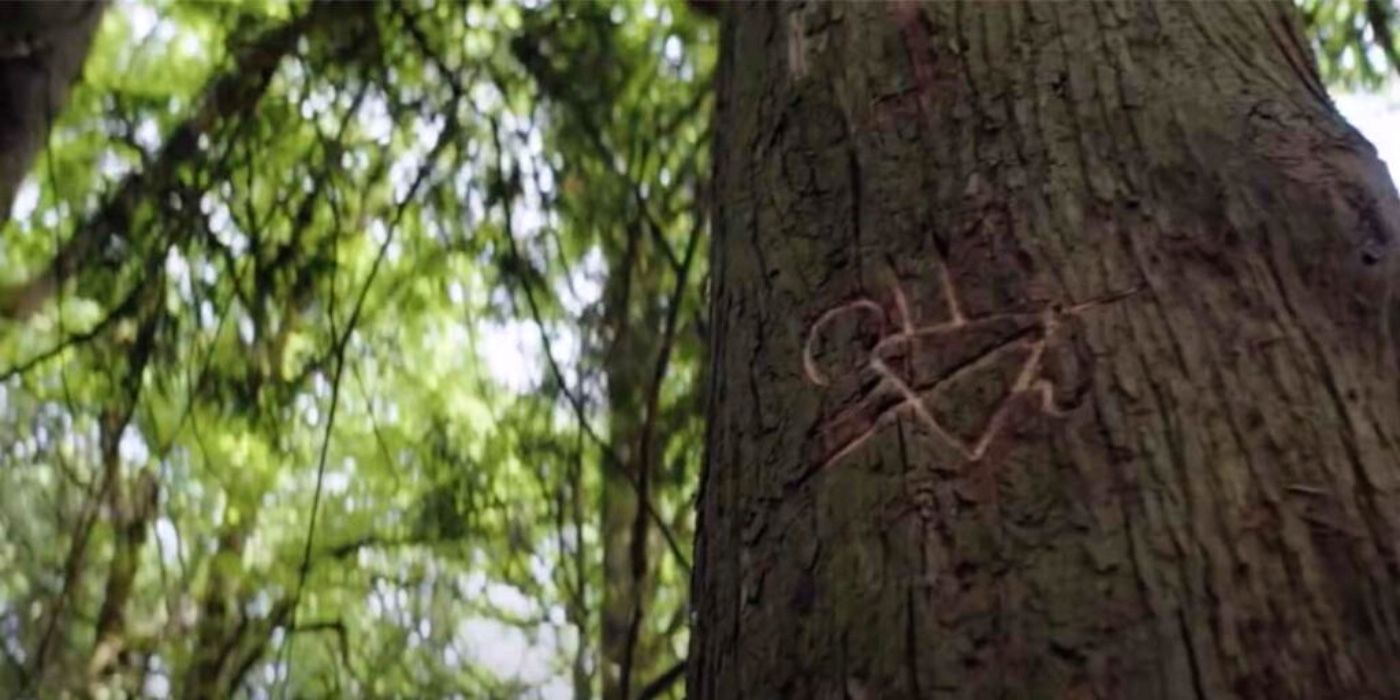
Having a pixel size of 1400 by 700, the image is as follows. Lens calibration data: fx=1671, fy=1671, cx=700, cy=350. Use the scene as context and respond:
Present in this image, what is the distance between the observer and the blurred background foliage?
3.51 meters

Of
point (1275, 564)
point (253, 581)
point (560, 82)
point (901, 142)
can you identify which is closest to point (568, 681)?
A: point (253, 581)

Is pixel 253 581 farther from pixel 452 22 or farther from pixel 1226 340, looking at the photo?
pixel 1226 340

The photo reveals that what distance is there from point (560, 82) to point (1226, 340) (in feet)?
8.47

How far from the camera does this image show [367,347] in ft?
13.5

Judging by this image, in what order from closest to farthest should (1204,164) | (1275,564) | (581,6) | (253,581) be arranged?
(1275,564) < (1204,164) < (581,6) < (253,581)

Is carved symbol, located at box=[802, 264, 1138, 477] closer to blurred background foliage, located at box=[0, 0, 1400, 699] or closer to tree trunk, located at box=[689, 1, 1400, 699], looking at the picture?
tree trunk, located at box=[689, 1, 1400, 699]

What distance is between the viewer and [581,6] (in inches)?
139

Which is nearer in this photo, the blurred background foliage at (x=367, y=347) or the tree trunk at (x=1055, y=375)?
the tree trunk at (x=1055, y=375)

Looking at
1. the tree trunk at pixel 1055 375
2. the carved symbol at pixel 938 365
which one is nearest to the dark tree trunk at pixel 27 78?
the tree trunk at pixel 1055 375

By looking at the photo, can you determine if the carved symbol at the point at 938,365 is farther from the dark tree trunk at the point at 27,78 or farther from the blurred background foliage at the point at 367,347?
the dark tree trunk at the point at 27,78

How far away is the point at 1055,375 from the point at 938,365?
8 centimetres

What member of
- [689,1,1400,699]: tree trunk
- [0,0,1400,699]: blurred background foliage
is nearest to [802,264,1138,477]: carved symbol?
[689,1,1400,699]: tree trunk

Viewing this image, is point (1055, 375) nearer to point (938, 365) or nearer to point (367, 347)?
point (938, 365)

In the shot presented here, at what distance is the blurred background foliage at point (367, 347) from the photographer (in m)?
3.51
